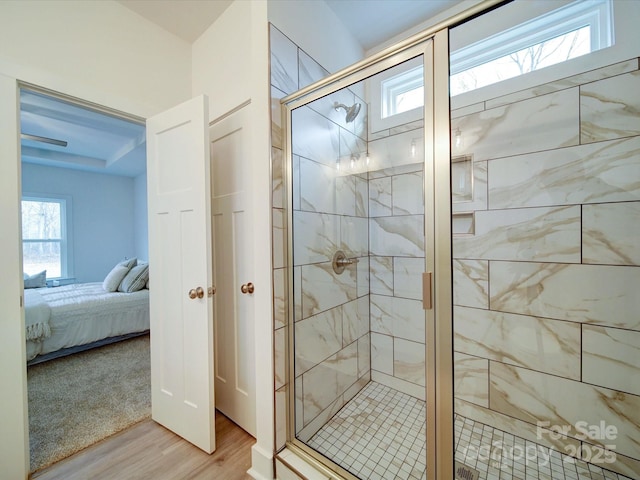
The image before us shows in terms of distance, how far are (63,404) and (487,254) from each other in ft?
10.2

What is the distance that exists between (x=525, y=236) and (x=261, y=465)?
6.06 feet

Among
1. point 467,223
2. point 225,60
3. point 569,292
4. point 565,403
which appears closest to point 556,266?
point 569,292

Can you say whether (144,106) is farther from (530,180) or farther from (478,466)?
(478,466)

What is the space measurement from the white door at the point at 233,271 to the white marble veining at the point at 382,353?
88 centimetres

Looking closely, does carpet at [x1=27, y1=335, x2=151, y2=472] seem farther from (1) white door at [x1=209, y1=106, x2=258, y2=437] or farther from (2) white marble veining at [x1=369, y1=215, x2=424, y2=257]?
(2) white marble veining at [x1=369, y1=215, x2=424, y2=257]

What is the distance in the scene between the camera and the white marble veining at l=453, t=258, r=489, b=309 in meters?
1.58

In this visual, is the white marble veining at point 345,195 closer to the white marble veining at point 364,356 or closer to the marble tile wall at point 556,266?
the marble tile wall at point 556,266

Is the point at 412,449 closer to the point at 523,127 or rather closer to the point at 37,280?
the point at 523,127

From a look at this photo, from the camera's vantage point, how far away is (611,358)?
1.26m

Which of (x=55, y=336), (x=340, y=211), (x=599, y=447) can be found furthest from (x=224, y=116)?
(x=55, y=336)

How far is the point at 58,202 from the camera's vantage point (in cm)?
473

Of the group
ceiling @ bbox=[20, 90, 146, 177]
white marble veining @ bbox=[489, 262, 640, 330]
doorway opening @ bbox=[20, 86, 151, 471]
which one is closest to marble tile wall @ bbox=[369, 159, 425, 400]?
white marble veining @ bbox=[489, 262, 640, 330]

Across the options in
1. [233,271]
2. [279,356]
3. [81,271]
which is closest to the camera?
[279,356]

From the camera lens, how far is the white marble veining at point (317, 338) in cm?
146
